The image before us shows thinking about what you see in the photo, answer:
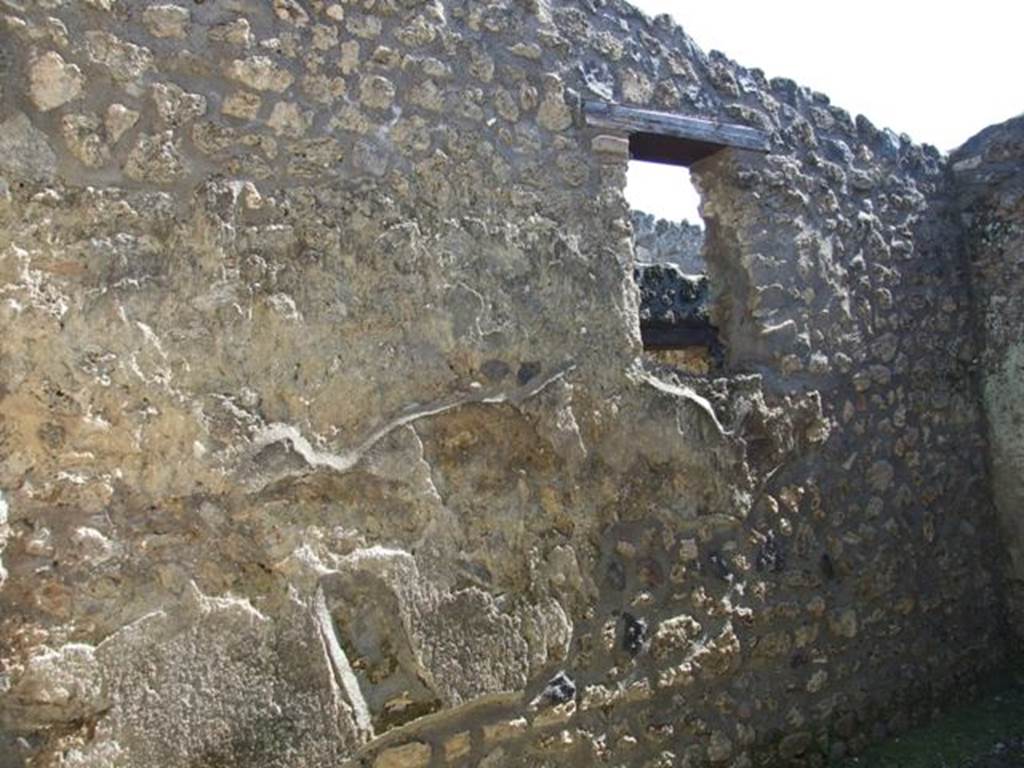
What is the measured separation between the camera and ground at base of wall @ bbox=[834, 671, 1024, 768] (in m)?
3.52

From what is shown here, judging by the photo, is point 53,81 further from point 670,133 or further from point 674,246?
point 674,246

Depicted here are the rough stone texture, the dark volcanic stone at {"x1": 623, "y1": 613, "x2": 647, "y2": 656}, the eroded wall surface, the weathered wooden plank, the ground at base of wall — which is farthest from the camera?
the rough stone texture

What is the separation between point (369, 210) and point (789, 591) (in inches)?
80.8

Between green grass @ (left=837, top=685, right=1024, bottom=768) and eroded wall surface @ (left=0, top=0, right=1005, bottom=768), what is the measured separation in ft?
0.38

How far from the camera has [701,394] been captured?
10.7 feet

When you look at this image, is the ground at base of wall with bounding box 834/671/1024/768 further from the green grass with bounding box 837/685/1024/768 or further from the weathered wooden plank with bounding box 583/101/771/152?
the weathered wooden plank with bounding box 583/101/771/152

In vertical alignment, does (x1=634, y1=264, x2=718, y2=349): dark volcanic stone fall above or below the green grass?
above

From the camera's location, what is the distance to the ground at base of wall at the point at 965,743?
352 centimetres

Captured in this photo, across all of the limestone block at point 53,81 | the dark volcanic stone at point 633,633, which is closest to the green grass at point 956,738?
the dark volcanic stone at point 633,633

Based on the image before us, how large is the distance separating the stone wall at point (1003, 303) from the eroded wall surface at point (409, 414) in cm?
87

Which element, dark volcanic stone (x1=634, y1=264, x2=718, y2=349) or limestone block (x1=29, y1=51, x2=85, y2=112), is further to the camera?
dark volcanic stone (x1=634, y1=264, x2=718, y2=349)

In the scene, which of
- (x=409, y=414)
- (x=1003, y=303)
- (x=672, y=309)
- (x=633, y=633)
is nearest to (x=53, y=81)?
(x=409, y=414)

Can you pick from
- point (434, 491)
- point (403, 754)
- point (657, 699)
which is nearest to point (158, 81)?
point (434, 491)


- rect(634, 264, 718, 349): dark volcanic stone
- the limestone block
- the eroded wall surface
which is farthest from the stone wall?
the limestone block
